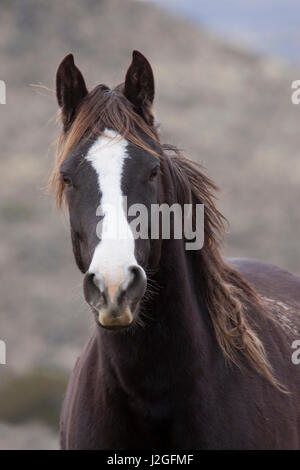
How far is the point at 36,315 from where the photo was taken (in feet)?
49.1

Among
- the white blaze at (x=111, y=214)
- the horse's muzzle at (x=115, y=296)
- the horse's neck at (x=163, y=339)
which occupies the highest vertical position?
the white blaze at (x=111, y=214)

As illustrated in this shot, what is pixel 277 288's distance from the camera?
16.6 feet

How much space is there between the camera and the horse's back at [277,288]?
4484mm

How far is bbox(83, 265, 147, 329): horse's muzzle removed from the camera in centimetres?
280

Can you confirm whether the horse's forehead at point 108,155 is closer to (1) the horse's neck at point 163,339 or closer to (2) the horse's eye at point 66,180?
(2) the horse's eye at point 66,180

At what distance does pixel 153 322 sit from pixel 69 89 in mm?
A: 1216

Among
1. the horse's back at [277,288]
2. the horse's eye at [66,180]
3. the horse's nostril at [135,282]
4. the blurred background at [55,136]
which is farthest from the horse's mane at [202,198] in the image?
the blurred background at [55,136]

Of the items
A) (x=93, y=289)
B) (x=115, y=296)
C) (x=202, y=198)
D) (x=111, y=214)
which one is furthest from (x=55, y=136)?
(x=115, y=296)

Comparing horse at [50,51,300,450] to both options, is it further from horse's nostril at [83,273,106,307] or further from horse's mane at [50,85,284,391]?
horse's nostril at [83,273,106,307]

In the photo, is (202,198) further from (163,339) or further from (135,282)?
(135,282)

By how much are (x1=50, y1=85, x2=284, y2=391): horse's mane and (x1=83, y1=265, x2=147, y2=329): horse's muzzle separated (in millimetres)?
734

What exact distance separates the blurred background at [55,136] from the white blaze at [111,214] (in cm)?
772

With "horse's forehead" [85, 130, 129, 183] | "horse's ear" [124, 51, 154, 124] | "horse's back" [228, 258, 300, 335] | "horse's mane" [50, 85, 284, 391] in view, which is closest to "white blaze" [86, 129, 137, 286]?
"horse's forehead" [85, 130, 129, 183]

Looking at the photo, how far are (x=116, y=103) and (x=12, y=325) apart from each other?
11.7 m
